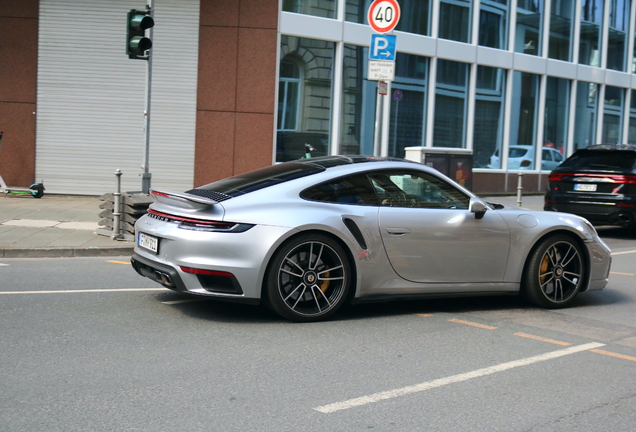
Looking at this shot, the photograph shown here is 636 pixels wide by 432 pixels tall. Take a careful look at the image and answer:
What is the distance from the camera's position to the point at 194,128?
18.5m

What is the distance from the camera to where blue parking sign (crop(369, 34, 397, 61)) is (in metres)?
11.7

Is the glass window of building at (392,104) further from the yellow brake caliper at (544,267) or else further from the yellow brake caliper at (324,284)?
the yellow brake caliper at (324,284)

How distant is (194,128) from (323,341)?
45.1ft

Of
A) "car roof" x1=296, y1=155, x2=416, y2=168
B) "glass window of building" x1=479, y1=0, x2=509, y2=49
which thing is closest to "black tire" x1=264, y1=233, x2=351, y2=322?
"car roof" x1=296, y1=155, x2=416, y2=168

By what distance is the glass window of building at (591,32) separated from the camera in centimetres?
2694

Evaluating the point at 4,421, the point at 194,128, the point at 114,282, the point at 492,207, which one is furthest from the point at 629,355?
the point at 194,128

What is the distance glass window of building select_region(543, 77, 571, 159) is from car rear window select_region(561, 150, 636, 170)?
12526mm

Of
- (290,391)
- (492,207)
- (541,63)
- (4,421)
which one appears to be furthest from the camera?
(541,63)

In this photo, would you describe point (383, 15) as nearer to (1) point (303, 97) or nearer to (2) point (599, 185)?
(2) point (599, 185)

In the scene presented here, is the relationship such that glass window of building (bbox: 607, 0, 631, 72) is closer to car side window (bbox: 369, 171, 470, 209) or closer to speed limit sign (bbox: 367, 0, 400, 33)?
speed limit sign (bbox: 367, 0, 400, 33)

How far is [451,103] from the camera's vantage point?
22750 mm

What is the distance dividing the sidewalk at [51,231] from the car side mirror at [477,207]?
5327 millimetres

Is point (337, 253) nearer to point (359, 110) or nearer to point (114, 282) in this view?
point (114, 282)

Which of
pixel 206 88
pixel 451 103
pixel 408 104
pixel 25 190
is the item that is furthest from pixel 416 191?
pixel 451 103
